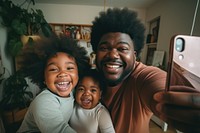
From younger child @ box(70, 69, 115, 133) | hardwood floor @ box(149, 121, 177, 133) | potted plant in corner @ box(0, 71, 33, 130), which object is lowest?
hardwood floor @ box(149, 121, 177, 133)

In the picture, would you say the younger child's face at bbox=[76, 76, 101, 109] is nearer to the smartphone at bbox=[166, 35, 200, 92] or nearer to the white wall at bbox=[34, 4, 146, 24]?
the smartphone at bbox=[166, 35, 200, 92]

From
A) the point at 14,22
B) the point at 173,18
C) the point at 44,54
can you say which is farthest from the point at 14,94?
the point at 173,18

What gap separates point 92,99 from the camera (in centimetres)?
76

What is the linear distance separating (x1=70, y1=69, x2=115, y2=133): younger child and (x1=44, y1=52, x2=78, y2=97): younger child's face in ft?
0.25

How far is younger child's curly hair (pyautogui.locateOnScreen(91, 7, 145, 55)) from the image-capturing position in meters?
0.71

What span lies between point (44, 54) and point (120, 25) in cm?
45

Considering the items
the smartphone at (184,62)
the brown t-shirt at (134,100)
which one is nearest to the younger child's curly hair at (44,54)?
the brown t-shirt at (134,100)

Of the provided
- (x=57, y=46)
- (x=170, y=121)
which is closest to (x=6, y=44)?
(x=57, y=46)

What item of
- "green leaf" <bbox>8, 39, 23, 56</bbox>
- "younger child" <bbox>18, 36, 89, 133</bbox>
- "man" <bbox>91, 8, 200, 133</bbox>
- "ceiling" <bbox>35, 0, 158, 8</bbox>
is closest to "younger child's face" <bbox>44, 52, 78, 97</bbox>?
"younger child" <bbox>18, 36, 89, 133</bbox>

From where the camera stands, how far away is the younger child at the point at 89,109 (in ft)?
2.35

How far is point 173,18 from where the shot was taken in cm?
226

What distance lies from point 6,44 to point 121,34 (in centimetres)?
244

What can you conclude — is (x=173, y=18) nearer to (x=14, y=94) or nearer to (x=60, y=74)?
(x=60, y=74)

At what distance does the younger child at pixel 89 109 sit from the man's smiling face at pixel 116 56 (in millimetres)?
126
